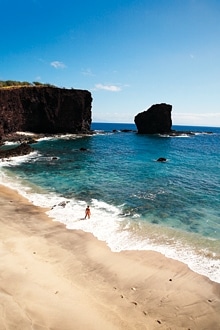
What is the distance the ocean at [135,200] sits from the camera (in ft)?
59.7

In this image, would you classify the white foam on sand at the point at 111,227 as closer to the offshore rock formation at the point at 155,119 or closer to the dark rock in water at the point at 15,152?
the dark rock in water at the point at 15,152

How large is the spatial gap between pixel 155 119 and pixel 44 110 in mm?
47884

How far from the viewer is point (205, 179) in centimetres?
3688

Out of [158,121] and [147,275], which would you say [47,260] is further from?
[158,121]

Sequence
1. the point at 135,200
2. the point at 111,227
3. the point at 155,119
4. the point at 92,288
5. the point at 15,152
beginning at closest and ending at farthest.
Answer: the point at 92,288 < the point at 111,227 < the point at 135,200 < the point at 15,152 < the point at 155,119

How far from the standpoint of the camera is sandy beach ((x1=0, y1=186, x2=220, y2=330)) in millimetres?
10688

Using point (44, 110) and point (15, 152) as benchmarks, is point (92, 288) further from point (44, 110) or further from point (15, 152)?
point (44, 110)

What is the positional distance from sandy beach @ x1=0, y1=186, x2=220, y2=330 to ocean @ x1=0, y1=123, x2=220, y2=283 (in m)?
1.48

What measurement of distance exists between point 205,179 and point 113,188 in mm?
13813

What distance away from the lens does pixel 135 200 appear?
27.0 m

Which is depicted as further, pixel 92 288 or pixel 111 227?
pixel 111 227

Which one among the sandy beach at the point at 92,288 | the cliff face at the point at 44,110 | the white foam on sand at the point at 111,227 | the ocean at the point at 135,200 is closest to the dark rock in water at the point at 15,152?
the ocean at the point at 135,200

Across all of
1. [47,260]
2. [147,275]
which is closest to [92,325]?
[147,275]

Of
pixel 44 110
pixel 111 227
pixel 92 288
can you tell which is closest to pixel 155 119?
pixel 44 110
